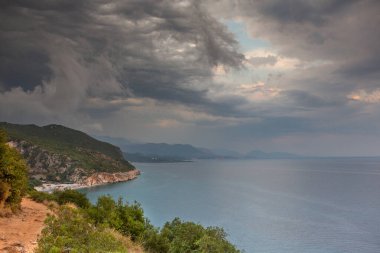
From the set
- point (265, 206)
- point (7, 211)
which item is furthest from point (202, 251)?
point (265, 206)

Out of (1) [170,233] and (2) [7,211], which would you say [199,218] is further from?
A: (2) [7,211]

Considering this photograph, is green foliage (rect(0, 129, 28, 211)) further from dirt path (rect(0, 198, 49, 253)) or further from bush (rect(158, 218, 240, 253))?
bush (rect(158, 218, 240, 253))

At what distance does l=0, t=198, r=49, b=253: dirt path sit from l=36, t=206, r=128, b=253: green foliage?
2.00m

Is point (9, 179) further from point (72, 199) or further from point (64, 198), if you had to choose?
point (64, 198)

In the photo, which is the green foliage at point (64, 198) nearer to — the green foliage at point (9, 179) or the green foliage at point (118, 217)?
the green foliage at point (118, 217)

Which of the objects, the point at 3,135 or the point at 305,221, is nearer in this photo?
the point at 3,135

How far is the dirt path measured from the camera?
19197 mm

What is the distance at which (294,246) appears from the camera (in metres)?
88.1

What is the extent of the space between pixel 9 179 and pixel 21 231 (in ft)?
27.8

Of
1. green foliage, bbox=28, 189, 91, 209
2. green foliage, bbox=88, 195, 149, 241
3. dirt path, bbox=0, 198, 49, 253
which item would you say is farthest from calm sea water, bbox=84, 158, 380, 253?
dirt path, bbox=0, 198, 49, 253

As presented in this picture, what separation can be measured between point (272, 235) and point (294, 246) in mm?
11301

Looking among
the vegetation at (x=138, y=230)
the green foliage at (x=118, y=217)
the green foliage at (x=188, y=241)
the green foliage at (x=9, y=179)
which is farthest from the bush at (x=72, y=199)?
the green foliage at (x=9, y=179)

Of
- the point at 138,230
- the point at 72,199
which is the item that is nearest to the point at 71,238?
the point at 138,230

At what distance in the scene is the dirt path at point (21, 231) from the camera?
19197 mm
